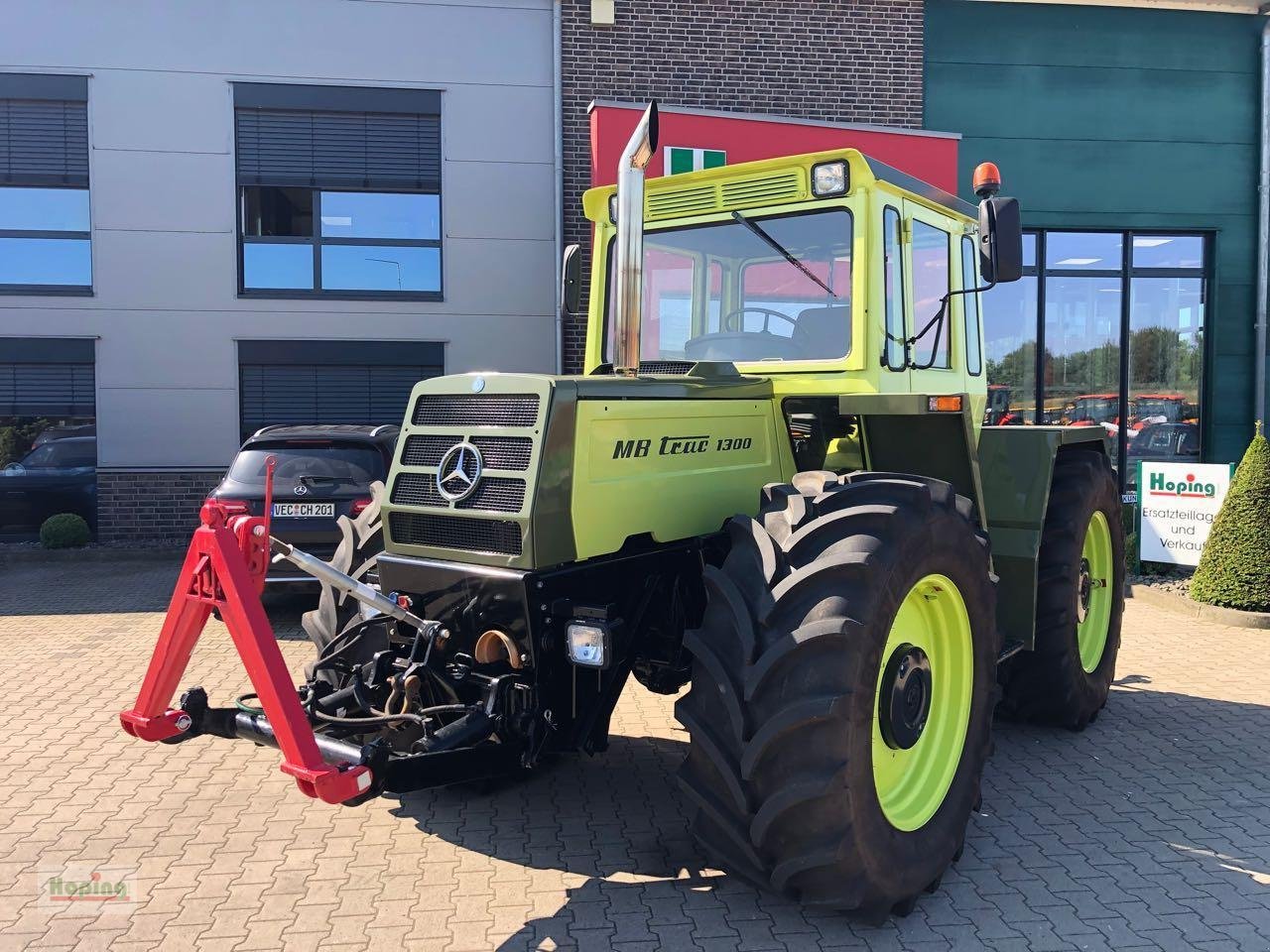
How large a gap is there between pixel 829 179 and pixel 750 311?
24.7 inches

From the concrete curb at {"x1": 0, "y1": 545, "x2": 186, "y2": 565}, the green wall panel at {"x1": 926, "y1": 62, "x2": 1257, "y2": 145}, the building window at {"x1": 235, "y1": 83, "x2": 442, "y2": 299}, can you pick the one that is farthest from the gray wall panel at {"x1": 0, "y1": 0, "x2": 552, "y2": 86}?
the concrete curb at {"x1": 0, "y1": 545, "x2": 186, "y2": 565}

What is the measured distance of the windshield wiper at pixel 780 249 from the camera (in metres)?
4.08

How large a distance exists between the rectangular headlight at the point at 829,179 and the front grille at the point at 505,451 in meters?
1.65

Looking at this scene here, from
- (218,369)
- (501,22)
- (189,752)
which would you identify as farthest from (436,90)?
(189,752)

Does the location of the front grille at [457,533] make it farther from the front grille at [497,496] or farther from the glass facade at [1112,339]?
the glass facade at [1112,339]

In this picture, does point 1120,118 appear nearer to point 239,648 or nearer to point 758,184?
point 758,184

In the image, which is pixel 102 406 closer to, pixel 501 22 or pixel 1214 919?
pixel 501 22

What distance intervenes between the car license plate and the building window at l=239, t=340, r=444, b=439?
163 inches

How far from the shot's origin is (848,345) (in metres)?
4.02

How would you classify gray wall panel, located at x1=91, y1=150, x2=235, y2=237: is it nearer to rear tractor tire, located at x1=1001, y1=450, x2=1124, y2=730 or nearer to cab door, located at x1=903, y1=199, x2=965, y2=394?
cab door, located at x1=903, y1=199, x2=965, y2=394

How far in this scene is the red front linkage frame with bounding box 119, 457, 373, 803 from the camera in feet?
9.71

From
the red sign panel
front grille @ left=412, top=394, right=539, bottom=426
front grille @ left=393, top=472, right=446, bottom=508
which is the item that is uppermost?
the red sign panel

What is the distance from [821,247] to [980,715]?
190 cm

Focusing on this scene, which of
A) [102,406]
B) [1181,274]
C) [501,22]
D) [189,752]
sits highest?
[501,22]
